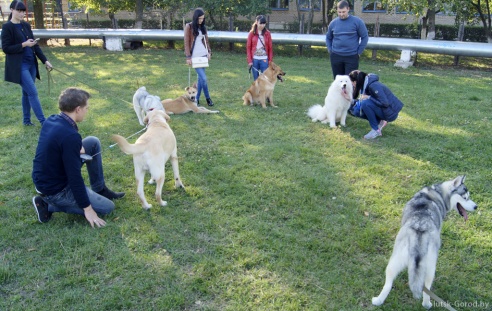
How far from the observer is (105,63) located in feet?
43.9

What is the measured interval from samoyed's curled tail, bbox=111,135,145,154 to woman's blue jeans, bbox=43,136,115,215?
67cm

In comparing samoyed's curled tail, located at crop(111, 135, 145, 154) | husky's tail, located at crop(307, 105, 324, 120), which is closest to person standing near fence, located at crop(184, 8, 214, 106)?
husky's tail, located at crop(307, 105, 324, 120)

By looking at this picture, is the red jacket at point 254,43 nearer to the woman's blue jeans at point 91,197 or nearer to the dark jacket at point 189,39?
the dark jacket at point 189,39

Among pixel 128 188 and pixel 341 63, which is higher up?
pixel 341 63

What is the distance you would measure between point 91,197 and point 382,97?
4.59 m

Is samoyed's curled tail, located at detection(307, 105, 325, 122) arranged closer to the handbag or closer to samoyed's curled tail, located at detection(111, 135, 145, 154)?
the handbag

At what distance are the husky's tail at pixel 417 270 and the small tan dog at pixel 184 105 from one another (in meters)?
5.66

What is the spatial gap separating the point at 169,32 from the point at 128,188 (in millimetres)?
13831

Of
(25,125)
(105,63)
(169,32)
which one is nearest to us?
(25,125)

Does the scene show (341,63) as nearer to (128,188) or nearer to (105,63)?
(128,188)

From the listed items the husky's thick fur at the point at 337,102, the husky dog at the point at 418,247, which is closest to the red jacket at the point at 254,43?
the husky's thick fur at the point at 337,102

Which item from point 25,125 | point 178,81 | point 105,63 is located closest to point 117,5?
point 105,63

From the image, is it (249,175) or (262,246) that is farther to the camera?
(249,175)

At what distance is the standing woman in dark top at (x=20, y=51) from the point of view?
5.67m
